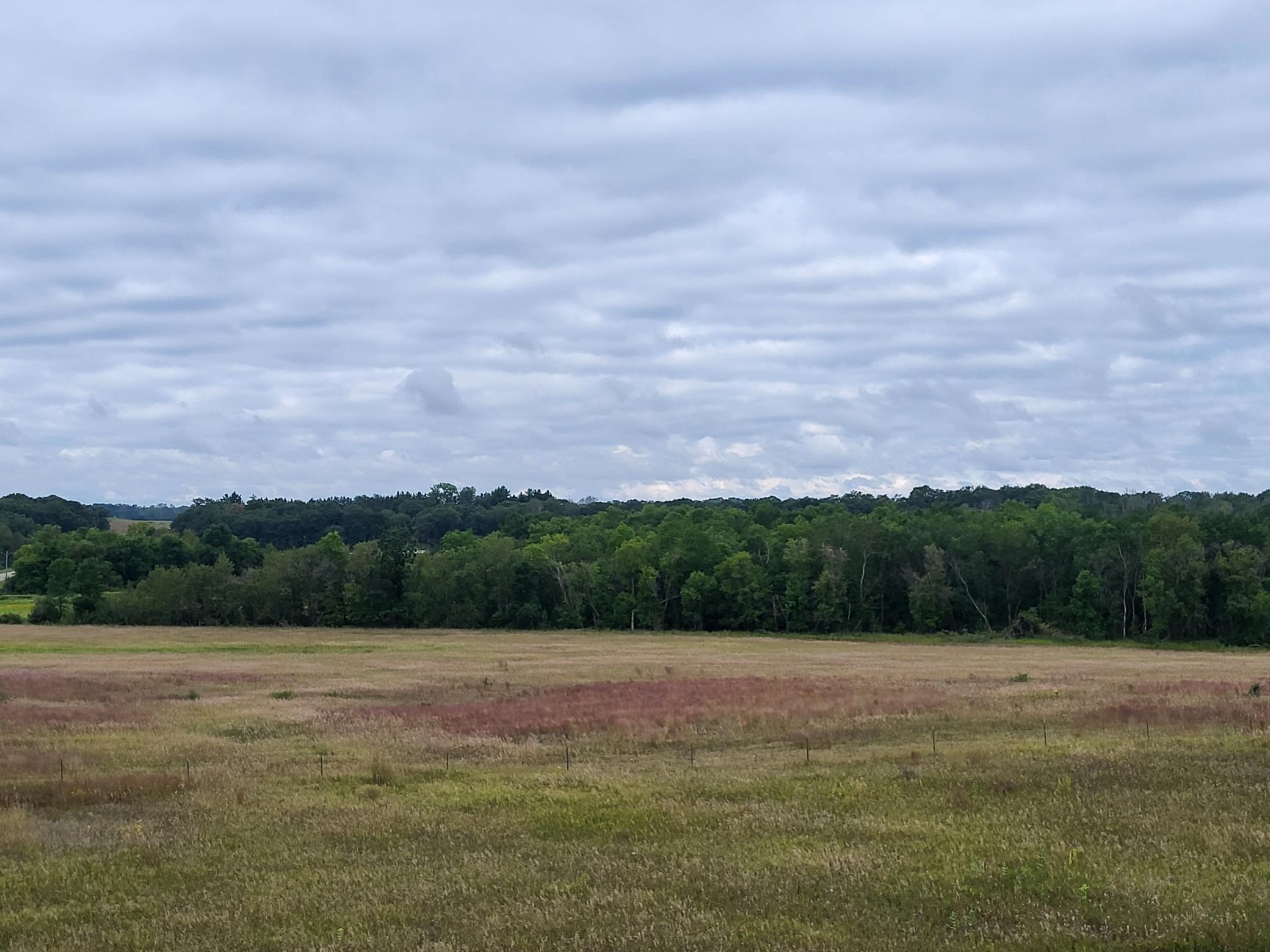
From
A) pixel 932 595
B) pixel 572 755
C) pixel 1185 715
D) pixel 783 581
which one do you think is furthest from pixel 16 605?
pixel 1185 715

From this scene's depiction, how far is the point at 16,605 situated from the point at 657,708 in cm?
12235

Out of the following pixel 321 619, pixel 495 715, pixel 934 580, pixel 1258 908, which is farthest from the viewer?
pixel 321 619

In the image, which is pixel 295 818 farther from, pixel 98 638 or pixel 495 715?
pixel 98 638

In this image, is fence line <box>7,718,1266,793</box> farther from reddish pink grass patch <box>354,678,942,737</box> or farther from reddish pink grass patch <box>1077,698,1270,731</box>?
reddish pink grass patch <box>354,678,942,737</box>

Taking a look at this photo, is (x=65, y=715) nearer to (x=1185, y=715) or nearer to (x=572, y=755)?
(x=572, y=755)

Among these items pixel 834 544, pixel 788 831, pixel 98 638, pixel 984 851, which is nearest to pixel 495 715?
pixel 788 831

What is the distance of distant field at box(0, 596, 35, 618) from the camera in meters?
118

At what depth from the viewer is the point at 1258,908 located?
37.2 ft

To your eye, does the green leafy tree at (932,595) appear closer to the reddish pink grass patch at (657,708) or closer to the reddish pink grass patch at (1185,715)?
the reddish pink grass patch at (657,708)

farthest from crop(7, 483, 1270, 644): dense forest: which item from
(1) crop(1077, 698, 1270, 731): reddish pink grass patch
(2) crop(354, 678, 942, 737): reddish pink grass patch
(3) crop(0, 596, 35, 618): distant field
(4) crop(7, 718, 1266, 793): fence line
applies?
(4) crop(7, 718, 1266, 793): fence line

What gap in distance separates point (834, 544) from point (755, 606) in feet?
34.5

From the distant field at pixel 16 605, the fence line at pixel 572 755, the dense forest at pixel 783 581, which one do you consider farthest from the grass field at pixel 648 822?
the distant field at pixel 16 605

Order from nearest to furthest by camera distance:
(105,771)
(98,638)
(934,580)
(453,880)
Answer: (453,880), (105,771), (98,638), (934,580)

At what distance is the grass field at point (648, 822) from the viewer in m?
11.7
